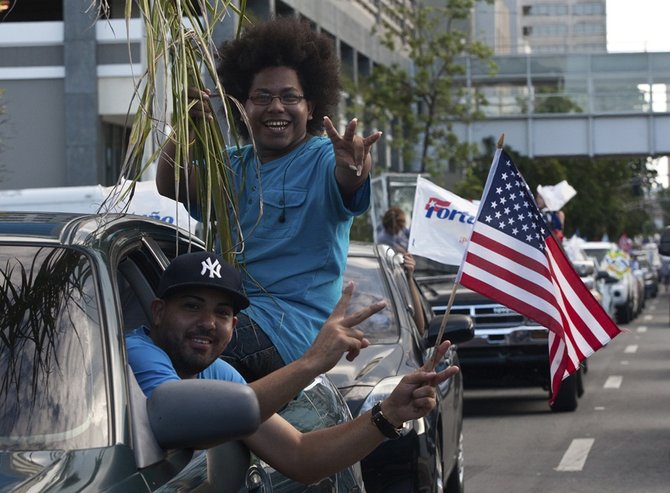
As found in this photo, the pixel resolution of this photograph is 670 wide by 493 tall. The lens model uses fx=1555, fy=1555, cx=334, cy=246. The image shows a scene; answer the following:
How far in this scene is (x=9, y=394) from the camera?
137 inches

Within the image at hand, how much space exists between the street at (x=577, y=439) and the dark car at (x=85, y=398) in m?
6.22

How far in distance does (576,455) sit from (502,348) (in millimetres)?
3449

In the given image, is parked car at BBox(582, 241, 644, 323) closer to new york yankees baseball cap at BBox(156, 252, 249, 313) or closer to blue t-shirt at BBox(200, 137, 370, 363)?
blue t-shirt at BBox(200, 137, 370, 363)

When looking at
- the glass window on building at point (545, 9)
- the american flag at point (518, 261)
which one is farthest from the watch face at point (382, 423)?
the glass window on building at point (545, 9)

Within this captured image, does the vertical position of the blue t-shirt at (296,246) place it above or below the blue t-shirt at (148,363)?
above

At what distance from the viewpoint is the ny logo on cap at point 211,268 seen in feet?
13.4

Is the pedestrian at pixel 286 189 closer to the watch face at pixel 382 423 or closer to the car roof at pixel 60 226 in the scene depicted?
the car roof at pixel 60 226

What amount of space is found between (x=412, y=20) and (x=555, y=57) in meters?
16.8

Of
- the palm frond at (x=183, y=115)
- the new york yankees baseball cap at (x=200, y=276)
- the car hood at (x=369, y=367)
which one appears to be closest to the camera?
the new york yankees baseball cap at (x=200, y=276)

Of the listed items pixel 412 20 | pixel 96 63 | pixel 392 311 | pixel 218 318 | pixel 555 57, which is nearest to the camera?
pixel 218 318

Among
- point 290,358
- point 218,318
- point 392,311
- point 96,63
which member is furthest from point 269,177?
point 96,63

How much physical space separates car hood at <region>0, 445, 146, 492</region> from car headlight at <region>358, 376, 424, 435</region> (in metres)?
4.00

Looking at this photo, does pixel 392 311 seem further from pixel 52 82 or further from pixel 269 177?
pixel 52 82

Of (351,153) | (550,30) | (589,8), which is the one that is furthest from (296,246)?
(589,8)
